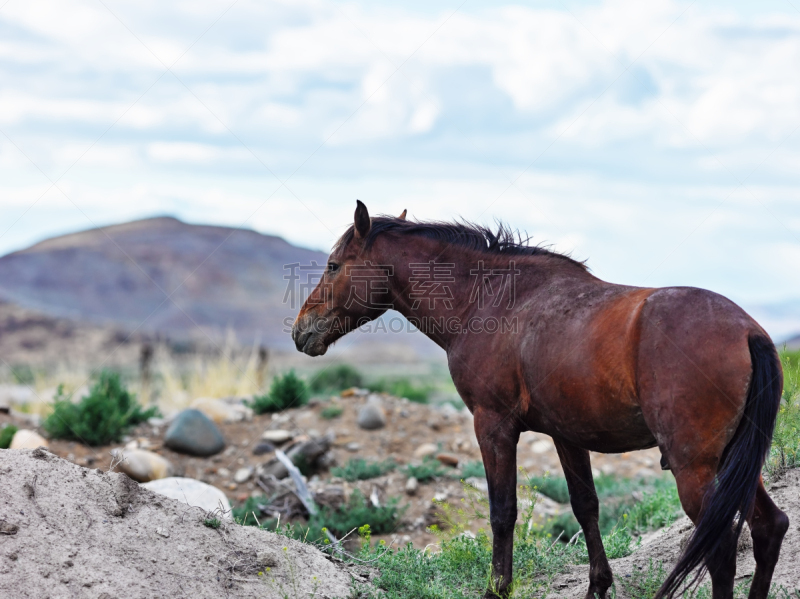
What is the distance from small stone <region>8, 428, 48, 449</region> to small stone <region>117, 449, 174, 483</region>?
1.54 m

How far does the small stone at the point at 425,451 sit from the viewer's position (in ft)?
41.4

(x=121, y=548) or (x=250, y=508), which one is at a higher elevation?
(x=121, y=548)

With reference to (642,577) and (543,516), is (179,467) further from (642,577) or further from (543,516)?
(642,577)

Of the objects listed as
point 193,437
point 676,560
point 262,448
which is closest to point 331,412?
point 262,448

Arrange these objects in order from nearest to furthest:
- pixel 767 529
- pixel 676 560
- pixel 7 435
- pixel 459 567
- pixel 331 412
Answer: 1. pixel 767 529
2. pixel 676 560
3. pixel 459 567
4. pixel 7 435
5. pixel 331 412

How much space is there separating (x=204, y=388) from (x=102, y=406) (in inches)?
164

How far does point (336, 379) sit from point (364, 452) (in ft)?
33.1

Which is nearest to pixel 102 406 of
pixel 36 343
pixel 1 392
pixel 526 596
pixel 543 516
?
pixel 1 392

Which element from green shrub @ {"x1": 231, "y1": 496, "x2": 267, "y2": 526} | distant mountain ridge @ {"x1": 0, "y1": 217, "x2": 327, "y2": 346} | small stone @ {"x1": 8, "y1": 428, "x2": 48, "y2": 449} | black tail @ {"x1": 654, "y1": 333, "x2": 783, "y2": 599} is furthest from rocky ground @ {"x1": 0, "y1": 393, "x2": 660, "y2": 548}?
distant mountain ridge @ {"x1": 0, "y1": 217, "x2": 327, "y2": 346}

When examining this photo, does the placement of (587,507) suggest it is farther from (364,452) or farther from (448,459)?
(364,452)

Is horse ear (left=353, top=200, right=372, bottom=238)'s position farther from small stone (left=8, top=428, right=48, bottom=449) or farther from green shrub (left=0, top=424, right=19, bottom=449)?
green shrub (left=0, top=424, right=19, bottom=449)

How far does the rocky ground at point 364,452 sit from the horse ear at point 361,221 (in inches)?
221

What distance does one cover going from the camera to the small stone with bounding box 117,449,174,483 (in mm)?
11047

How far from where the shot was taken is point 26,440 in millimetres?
11867
